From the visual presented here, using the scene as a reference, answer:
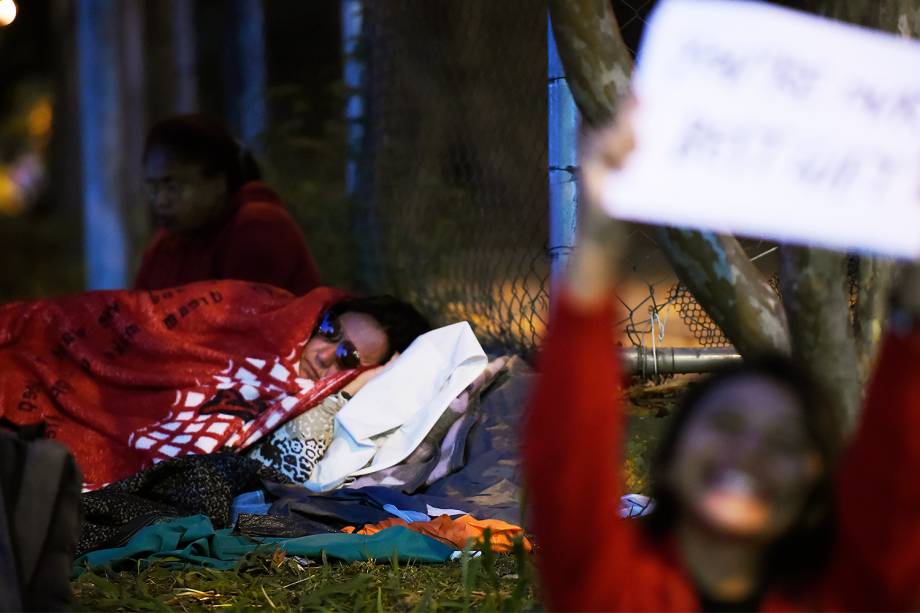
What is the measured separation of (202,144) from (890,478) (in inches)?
181

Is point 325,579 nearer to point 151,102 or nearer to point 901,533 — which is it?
point 901,533

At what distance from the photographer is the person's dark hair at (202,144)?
5895mm

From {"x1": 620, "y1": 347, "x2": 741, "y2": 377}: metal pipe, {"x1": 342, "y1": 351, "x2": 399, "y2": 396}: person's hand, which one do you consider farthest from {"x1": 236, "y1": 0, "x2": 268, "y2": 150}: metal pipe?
{"x1": 620, "y1": 347, "x2": 741, "y2": 377}: metal pipe

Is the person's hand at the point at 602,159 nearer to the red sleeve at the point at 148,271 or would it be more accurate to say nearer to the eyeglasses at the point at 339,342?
the eyeglasses at the point at 339,342

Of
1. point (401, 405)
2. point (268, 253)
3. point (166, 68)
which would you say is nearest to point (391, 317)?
point (401, 405)

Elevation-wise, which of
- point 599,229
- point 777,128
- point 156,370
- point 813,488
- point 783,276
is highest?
point 777,128

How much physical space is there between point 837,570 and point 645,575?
0.26 meters

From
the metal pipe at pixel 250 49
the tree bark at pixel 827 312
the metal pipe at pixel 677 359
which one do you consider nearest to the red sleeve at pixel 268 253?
the metal pipe at pixel 677 359

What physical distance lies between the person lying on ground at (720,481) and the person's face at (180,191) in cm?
428

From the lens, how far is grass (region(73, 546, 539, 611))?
3105 millimetres

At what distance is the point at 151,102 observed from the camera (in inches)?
543

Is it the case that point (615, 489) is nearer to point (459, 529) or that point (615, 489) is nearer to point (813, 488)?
point (813, 488)

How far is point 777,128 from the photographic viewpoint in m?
2.01

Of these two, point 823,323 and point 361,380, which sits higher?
point 823,323
